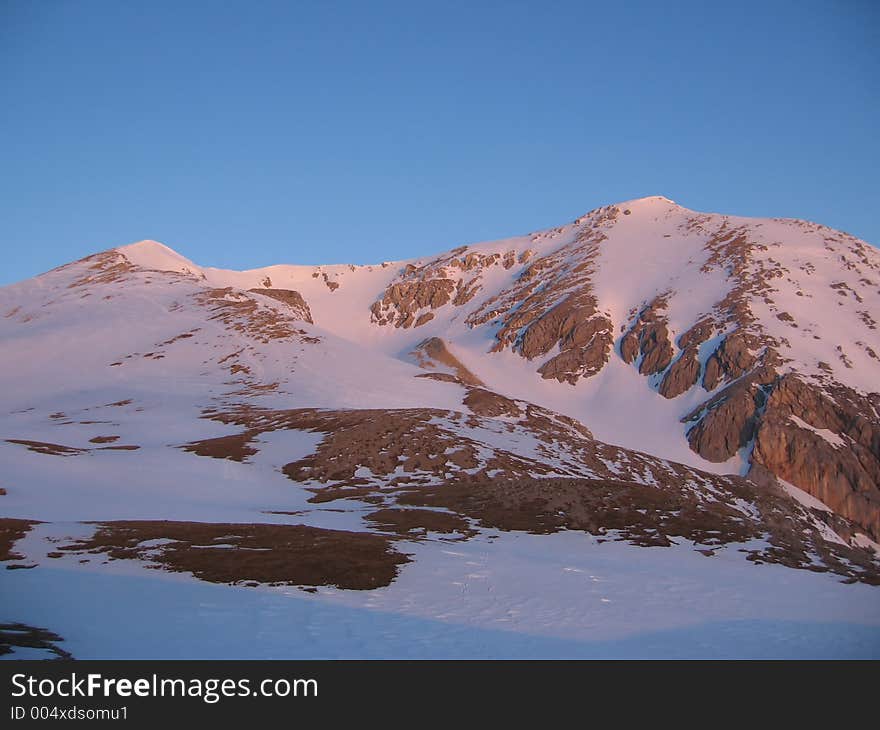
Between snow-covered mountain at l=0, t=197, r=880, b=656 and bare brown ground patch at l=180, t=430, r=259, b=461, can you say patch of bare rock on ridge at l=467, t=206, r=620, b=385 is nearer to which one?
snow-covered mountain at l=0, t=197, r=880, b=656

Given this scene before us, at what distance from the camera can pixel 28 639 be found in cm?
1688

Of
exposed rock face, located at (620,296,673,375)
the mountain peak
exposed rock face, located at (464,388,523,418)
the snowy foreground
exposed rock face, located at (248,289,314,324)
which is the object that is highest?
the mountain peak

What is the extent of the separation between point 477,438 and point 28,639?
51326 millimetres

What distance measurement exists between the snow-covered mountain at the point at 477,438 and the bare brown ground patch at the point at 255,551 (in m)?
0.17

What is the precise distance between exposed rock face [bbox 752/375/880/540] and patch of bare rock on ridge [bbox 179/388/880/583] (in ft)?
82.7

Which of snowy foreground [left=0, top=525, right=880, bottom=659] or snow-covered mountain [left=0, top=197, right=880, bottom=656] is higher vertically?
snow-covered mountain [left=0, top=197, right=880, bottom=656]

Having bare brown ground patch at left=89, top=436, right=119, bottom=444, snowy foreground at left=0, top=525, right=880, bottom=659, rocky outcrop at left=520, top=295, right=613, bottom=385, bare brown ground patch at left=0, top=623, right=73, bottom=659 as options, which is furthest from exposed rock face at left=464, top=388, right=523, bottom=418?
bare brown ground patch at left=0, top=623, right=73, bottom=659

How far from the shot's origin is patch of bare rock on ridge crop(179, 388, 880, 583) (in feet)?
127

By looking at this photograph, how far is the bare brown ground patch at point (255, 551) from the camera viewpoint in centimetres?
2505

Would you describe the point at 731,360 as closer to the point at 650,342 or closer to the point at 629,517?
the point at 650,342

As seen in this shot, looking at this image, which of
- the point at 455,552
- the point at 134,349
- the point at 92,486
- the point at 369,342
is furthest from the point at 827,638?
the point at 369,342

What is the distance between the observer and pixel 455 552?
31688mm
